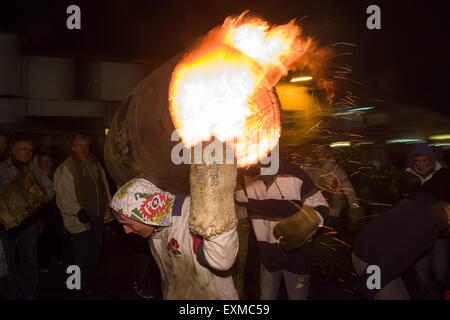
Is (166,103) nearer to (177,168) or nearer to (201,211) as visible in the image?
(177,168)

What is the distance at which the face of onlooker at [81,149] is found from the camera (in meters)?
4.51

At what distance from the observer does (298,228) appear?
112 inches

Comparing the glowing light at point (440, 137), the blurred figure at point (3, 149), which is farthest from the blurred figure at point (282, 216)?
the glowing light at point (440, 137)

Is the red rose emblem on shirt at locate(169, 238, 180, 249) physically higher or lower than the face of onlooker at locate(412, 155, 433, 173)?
lower

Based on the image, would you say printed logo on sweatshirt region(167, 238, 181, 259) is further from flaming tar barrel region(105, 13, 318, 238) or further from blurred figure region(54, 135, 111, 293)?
blurred figure region(54, 135, 111, 293)

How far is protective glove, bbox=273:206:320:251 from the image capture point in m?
2.86

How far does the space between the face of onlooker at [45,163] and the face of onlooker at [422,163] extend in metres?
4.51

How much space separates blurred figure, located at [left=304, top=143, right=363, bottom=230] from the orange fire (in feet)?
6.73

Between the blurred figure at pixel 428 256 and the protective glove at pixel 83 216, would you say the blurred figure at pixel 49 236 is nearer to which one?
the protective glove at pixel 83 216

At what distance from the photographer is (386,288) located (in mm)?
2545

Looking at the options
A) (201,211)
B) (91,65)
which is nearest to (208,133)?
(201,211)

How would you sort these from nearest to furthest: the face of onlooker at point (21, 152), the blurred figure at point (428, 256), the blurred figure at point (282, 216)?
the blurred figure at point (282, 216), the blurred figure at point (428, 256), the face of onlooker at point (21, 152)

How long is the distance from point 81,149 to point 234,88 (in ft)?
11.3

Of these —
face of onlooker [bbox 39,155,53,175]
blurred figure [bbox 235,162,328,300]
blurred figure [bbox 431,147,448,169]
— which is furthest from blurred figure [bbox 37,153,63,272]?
blurred figure [bbox 431,147,448,169]
